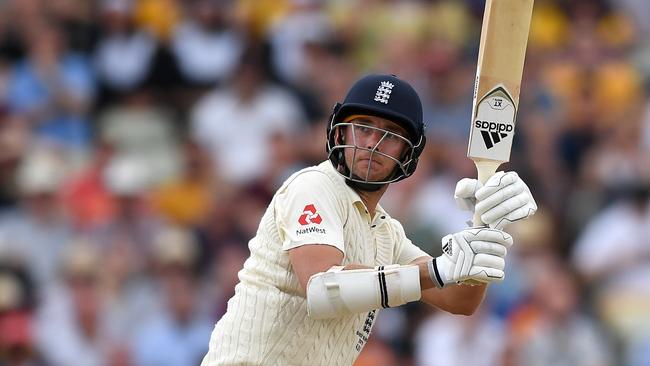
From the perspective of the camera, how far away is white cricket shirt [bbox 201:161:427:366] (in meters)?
4.66

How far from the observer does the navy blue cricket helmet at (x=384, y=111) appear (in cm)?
472

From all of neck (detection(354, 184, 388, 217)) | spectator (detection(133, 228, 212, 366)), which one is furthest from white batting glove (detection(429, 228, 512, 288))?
spectator (detection(133, 228, 212, 366))

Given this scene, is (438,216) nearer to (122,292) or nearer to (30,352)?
(122,292)

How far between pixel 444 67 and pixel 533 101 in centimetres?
71

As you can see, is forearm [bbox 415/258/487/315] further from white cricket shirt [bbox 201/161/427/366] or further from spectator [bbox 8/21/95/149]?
spectator [bbox 8/21/95/149]

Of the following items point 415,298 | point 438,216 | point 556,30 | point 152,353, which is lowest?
point 152,353

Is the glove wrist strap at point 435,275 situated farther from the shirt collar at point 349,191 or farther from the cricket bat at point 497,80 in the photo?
the shirt collar at point 349,191

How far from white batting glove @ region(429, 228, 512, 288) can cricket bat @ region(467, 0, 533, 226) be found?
33 centimetres

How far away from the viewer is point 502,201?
14.3 ft

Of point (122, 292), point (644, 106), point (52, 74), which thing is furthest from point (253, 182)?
point (644, 106)

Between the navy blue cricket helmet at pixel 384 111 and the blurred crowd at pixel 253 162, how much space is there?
3326 mm

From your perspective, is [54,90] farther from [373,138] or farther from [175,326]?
[373,138]

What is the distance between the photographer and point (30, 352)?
8.31 metres

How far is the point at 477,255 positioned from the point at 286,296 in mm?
777
